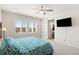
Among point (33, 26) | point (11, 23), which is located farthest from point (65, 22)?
point (11, 23)

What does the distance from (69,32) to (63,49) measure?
0.36 meters

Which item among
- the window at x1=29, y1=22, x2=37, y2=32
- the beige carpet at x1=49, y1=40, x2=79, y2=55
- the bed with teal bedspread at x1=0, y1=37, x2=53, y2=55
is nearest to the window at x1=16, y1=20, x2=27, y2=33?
the window at x1=29, y1=22, x2=37, y2=32

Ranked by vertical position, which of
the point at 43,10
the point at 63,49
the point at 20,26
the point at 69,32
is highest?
the point at 43,10

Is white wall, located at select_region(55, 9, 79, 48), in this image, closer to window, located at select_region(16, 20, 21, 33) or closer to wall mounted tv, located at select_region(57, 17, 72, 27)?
wall mounted tv, located at select_region(57, 17, 72, 27)

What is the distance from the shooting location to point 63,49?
2.62m

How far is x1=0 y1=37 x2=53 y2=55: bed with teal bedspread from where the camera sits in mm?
2521

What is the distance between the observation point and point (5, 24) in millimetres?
2625

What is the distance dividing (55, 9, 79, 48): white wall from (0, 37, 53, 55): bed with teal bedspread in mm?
305

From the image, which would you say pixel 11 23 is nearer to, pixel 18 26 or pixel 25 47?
pixel 18 26

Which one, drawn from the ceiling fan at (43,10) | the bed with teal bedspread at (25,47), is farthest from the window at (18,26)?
the ceiling fan at (43,10)

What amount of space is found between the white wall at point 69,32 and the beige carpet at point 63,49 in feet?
0.26

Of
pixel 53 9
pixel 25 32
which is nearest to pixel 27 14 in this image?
pixel 25 32

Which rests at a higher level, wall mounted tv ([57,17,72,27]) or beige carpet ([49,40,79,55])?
wall mounted tv ([57,17,72,27])
